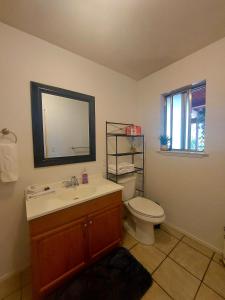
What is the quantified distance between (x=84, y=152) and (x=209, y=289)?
5.90 ft

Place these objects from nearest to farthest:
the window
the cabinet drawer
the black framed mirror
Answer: the cabinet drawer < the black framed mirror < the window

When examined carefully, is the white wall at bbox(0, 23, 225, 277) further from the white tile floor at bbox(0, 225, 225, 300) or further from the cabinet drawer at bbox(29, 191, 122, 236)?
the cabinet drawer at bbox(29, 191, 122, 236)

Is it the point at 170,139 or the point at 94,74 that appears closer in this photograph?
the point at 94,74

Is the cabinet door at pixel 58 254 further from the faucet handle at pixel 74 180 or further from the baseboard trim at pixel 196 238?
the baseboard trim at pixel 196 238

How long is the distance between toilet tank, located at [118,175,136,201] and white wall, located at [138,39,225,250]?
0.38 meters

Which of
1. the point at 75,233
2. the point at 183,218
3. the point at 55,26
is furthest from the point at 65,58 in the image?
the point at 183,218

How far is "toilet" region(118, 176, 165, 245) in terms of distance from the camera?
5.27ft

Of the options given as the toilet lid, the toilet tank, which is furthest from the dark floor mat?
the toilet tank

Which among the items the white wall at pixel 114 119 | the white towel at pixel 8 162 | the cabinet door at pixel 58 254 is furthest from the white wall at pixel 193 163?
the white towel at pixel 8 162

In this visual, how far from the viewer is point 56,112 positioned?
1552 millimetres

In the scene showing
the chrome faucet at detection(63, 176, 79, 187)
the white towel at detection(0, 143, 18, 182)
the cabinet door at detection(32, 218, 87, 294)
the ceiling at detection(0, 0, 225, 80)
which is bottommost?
the cabinet door at detection(32, 218, 87, 294)

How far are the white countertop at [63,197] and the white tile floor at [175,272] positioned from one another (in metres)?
0.79

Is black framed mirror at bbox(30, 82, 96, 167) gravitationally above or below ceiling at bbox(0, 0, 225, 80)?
below

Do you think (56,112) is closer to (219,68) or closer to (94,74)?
(94,74)
